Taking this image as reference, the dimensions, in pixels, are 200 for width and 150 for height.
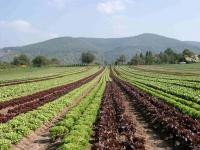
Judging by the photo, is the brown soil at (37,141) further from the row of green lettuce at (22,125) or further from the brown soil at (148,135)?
the brown soil at (148,135)

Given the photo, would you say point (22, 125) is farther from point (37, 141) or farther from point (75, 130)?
point (75, 130)

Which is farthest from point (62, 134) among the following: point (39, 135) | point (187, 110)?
point (187, 110)

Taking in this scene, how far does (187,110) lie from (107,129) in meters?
7.79

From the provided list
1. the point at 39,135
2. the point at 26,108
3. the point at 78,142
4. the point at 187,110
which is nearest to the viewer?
the point at 78,142

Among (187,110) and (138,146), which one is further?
(187,110)

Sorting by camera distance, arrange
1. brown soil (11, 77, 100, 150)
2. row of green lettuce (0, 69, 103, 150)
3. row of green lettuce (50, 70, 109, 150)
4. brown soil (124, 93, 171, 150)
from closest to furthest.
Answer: row of green lettuce (50, 70, 109, 150) < brown soil (124, 93, 171, 150) < brown soil (11, 77, 100, 150) < row of green lettuce (0, 69, 103, 150)

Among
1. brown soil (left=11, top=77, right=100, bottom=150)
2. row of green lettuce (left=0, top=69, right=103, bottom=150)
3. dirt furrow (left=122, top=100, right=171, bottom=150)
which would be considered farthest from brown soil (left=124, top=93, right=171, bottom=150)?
row of green lettuce (left=0, top=69, right=103, bottom=150)

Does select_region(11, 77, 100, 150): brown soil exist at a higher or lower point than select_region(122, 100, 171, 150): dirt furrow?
lower

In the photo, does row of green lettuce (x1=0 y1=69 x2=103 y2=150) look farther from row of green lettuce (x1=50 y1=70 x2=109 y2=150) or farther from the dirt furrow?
the dirt furrow

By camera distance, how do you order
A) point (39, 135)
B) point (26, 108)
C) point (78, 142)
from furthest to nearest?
point (26, 108)
point (39, 135)
point (78, 142)

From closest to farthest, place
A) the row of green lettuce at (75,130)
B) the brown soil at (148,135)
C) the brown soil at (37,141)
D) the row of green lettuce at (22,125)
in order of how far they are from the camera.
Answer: the row of green lettuce at (75,130), the brown soil at (148,135), the brown soil at (37,141), the row of green lettuce at (22,125)

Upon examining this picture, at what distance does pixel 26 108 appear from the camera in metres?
29.8

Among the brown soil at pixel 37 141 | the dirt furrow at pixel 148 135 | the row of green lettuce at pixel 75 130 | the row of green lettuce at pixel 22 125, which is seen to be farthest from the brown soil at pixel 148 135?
the row of green lettuce at pixel 22 125

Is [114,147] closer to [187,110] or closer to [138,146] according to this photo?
[138,146]
